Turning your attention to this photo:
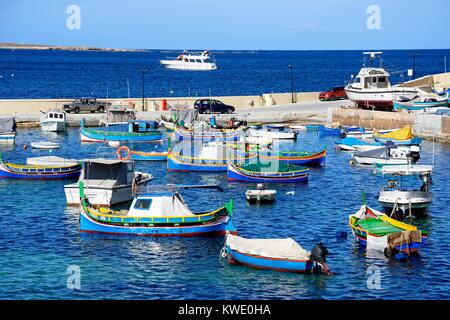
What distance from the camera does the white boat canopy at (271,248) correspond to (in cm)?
3584

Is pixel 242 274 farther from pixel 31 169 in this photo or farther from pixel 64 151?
pixel 64 151

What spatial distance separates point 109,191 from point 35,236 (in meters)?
5.95

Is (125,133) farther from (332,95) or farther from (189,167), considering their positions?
(332,95)

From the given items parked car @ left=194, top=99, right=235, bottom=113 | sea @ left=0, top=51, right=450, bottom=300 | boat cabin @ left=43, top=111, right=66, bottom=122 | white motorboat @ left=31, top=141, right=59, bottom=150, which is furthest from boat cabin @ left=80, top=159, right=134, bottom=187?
parked car @ left=194, top=99, right=235, bottom=113

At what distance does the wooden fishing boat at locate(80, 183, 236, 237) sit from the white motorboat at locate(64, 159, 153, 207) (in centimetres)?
563

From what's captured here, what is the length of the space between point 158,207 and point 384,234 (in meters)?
10.6

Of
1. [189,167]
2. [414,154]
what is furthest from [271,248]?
[414,154]

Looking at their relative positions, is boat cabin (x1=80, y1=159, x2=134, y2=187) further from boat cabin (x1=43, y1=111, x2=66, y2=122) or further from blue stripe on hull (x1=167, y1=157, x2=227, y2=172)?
boat cabin (x1=43, y1=111, x2=66, y2=122)

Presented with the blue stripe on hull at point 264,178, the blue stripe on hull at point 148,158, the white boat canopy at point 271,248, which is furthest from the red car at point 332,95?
the white boat canopy at point 271,248

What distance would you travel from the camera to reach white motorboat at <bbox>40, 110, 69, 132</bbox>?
83.5m

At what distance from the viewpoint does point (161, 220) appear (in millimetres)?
41438

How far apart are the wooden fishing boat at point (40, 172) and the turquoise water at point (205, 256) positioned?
4.89 ft

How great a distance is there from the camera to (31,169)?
190 ft

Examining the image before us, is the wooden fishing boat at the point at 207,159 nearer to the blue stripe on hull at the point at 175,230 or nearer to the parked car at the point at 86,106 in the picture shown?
the blue stripe on hull at the point at 175,230
